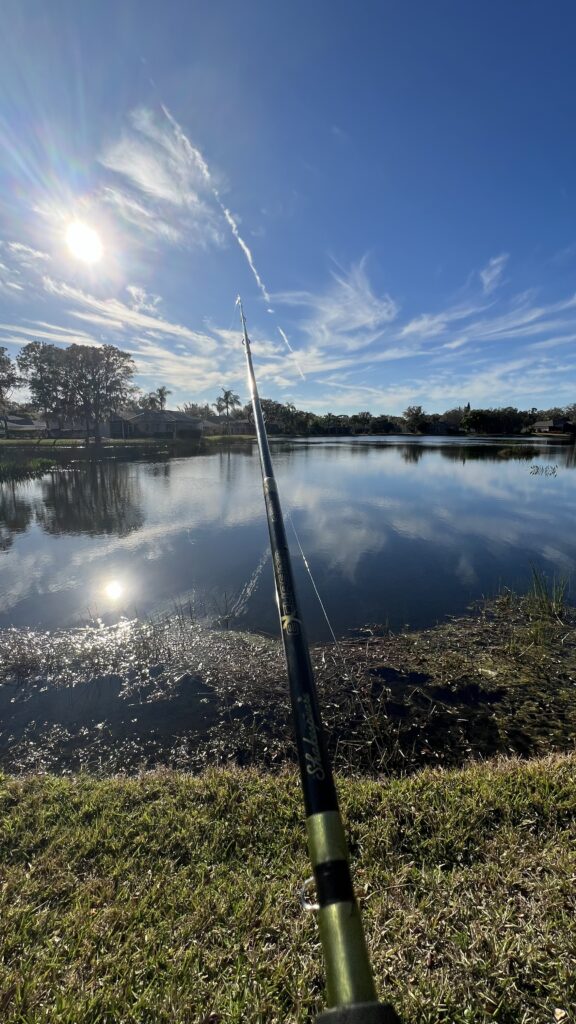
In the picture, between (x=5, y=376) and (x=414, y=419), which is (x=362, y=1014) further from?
(x=414, y=419)

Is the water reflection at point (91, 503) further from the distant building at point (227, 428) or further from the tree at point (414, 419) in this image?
the tree at point (414, 419)

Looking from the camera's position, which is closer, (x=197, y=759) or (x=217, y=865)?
(x=217, y=865)

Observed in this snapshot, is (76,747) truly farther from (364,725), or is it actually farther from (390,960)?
(390,960)

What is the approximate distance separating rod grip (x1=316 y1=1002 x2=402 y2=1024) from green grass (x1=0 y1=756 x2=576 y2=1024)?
1565 mm

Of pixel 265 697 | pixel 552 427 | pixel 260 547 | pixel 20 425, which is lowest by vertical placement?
pixel 265 697

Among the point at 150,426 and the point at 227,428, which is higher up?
the point at 227,428

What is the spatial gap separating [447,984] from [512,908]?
27.0 inches

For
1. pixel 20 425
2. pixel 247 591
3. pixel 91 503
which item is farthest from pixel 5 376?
pixel 247 591

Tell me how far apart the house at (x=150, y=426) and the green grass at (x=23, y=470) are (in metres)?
43.6

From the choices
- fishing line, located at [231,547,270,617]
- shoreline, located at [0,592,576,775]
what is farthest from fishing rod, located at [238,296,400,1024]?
fishing line, located at [231,547,270,617]

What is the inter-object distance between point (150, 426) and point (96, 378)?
760 inches

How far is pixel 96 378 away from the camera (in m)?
62.1

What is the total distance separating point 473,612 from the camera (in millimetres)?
9172

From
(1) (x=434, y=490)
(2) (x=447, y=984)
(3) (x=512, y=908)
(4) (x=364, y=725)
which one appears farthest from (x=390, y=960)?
(1) (x=434, y=490)
